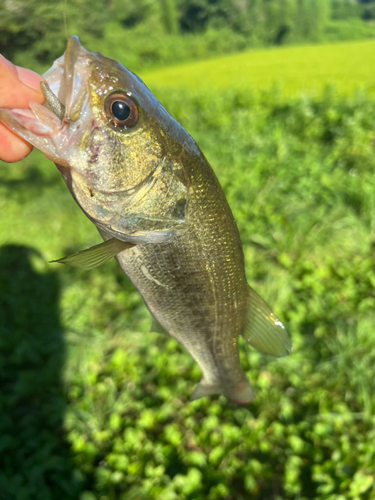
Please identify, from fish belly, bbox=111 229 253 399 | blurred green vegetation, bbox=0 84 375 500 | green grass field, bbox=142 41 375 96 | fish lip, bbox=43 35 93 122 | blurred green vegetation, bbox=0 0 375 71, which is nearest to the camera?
fish lip, bbox=43 35 93 122

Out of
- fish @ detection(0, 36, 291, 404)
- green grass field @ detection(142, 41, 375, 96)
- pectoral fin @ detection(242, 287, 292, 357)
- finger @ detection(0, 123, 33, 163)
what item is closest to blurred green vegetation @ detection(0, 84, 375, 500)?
pectoral fin @ detection(242, 287, 292, 357)

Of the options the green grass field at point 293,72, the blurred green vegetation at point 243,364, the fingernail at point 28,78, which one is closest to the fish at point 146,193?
the fingernail at point 28,78

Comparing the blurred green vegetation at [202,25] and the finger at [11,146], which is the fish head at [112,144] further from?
the blurred green vegetation at [202,25]

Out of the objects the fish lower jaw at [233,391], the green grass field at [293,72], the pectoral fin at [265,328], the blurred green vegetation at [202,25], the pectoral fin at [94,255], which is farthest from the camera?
the blurred green vegetation at [202,25]

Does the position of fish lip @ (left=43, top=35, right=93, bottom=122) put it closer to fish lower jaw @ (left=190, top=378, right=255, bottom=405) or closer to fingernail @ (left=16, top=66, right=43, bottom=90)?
fingernail @ (left=16, top=66, right=43, bottom=90)

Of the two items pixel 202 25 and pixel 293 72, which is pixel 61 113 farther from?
pixel 202 25

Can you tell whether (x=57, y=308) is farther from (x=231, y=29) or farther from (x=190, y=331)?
(x=231, y=29)
